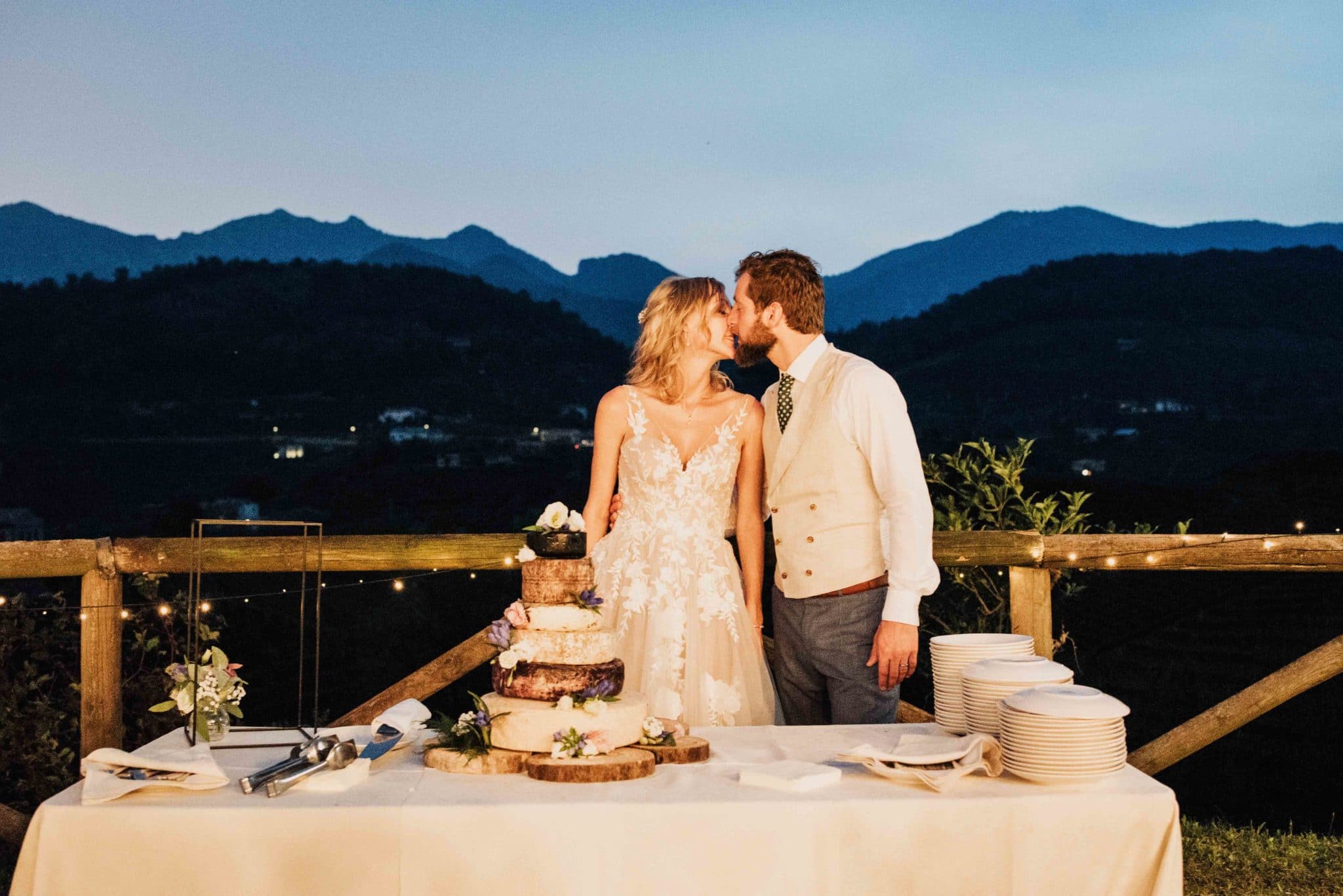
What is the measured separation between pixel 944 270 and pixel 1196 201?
46.5 ft

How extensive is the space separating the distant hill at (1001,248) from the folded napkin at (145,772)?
38.4 meters

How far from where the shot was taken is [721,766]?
239cm

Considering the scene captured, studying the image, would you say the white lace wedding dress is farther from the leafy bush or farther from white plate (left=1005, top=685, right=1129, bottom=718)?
the leafy bush

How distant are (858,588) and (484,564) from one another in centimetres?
162

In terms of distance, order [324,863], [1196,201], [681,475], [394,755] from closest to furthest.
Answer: [324,863] → [394,755] → [681,475] → [1196,201]

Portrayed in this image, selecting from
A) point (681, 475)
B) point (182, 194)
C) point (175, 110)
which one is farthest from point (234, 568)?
point (182, 194)

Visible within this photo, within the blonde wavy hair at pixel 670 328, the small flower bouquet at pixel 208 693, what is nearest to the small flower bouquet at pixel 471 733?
the small flower bouquet at pixel 208 693

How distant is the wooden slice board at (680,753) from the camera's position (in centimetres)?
245

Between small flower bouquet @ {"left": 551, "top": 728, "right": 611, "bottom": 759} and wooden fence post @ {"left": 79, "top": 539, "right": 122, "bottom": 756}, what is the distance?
2.35m

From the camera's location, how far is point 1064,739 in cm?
226

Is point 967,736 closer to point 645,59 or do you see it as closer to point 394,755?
point 394,755

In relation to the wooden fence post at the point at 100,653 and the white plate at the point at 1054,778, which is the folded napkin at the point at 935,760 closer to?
the white plate at the point at 1054,778

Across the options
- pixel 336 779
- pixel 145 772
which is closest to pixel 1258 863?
pixel 336 779

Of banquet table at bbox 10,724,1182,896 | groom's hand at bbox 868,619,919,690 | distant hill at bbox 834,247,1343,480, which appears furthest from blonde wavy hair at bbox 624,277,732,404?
distant hill at bbox 834,247,1343,480
